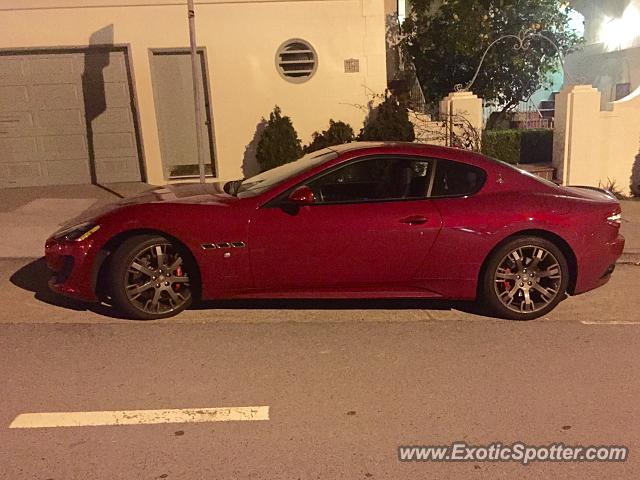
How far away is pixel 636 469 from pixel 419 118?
27.5 feet

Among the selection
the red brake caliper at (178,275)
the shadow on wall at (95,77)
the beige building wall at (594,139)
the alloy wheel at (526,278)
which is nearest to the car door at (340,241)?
the red brake caliper at (178,275)

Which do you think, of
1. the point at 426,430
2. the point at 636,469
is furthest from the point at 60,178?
the point at 636,469

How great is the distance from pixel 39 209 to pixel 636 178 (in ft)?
31.6

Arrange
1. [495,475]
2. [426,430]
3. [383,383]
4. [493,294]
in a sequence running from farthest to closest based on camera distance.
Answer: [493,294] < [383,383] < [426,430] < [495,475]

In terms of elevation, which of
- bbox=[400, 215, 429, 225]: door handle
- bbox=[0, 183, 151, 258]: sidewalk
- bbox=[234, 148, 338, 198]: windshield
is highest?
bbox=[234, 148, 338, 198]: windshield

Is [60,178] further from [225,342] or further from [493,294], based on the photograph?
[493,294]

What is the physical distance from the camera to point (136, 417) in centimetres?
349

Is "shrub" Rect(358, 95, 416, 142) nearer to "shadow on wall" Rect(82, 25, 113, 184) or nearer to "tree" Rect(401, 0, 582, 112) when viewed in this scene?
"tree" Rect(401, 0, 582, 112)

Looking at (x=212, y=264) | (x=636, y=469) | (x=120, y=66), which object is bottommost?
(x=636, y=469)

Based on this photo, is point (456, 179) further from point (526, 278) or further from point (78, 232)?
point (78, 232)

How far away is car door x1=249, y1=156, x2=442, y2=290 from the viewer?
4770 millimetres

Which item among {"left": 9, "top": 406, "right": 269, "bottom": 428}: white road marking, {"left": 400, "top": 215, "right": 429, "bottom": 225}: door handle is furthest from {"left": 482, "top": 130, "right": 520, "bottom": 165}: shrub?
{"left": 9, "top": 406, "right": 269, "bottom": 428}: white road marking

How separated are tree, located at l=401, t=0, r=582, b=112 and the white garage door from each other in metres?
6.96

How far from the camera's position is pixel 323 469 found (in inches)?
119
